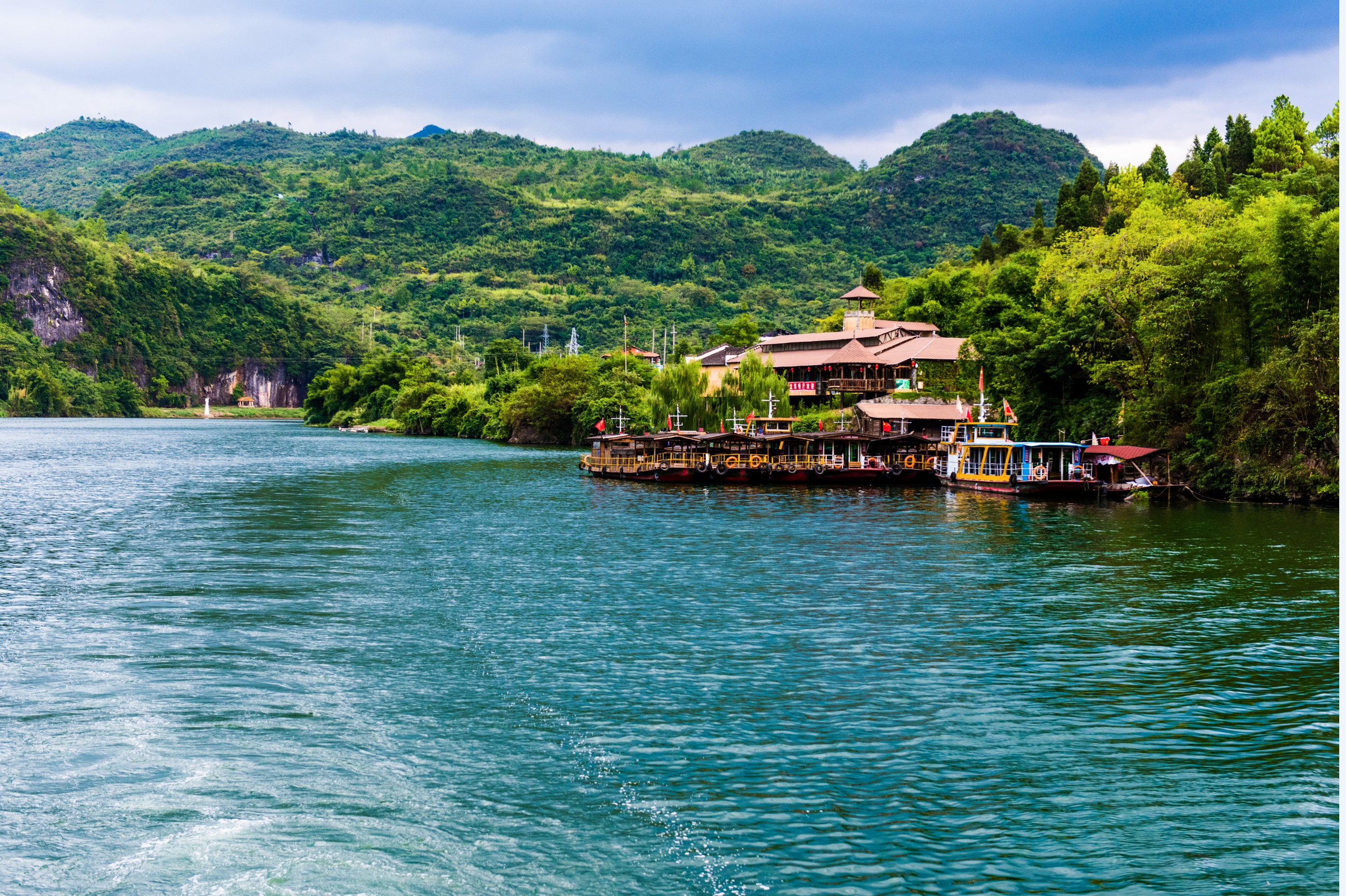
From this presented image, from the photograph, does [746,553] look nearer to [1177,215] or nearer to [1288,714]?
[1288,714]

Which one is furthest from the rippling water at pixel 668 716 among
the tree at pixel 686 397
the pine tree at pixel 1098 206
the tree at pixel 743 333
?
the tree at pixel 743 333

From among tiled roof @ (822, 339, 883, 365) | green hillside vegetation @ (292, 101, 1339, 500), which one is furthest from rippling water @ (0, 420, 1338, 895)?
tiled roof @ (822, 339, 883, 365)

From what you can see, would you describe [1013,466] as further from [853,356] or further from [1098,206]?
[1098,206]

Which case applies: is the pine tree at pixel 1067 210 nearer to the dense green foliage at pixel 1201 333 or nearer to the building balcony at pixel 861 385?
the dense green foliage at pixel 1201 333

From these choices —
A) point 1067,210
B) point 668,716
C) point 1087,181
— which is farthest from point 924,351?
point 668,716

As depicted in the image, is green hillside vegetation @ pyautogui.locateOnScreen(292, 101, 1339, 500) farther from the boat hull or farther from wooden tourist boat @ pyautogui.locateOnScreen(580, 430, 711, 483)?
wooden tourist boat @ pyautogui.locateOnScreen(580, 430, 711, 483)

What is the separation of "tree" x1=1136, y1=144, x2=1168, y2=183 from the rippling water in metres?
66.9

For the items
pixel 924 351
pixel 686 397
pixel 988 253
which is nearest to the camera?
pixel 686 397

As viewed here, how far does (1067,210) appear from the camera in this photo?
9512cm

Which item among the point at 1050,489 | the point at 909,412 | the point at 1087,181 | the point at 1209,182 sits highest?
the point at 1087,181

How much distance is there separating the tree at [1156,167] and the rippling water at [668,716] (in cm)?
6691

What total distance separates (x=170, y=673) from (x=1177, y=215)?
201 feet

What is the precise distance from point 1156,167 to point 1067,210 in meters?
9.37

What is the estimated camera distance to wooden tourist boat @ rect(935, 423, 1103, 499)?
55219mm
